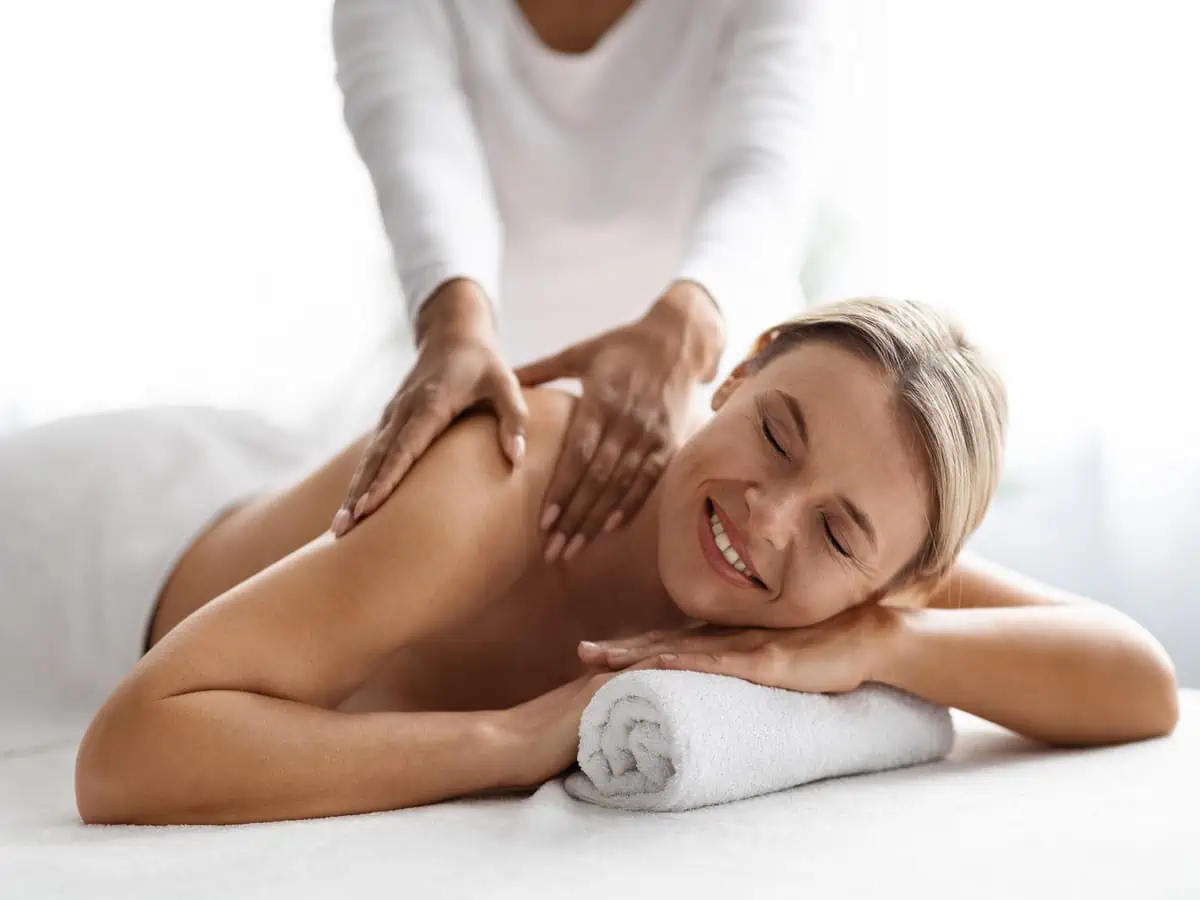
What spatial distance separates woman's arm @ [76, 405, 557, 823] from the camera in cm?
115

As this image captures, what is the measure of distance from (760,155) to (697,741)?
3.59 feet

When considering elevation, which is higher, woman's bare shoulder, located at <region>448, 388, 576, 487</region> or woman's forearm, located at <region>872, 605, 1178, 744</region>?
woman's bare shoulder, located at <region>448, 388, 576, 487</region>

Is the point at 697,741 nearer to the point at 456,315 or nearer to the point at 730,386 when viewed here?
the point at 730,386

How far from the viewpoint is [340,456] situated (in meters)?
1.66

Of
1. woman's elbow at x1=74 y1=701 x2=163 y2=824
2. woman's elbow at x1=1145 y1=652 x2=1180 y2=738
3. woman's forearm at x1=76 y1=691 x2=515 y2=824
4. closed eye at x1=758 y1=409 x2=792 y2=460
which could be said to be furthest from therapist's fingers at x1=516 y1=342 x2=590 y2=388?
woman's elbow at x1=1145 y1=652 x2=1180 y2=738

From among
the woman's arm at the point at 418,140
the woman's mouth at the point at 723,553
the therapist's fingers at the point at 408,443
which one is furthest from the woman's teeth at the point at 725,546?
the woman's arm at the point at 418,140

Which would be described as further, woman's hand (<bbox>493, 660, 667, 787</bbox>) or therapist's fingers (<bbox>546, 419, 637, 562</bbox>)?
therapist's fingers (<bbox>546, 419, 637, 562</bbox>)

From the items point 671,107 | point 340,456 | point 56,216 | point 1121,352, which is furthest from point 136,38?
point 1121,352

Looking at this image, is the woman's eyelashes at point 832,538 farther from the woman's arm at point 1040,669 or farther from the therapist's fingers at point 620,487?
the therapist's fingers at point 620,487

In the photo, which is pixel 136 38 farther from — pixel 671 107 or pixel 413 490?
pixel 413 490

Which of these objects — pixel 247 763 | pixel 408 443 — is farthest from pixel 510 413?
pixel 247 763

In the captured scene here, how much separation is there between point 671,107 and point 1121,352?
96 cm

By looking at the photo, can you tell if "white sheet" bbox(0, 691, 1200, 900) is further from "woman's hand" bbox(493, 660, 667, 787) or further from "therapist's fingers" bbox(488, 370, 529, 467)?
"therapist's fingers" bbox(488, 370, 529, 467)

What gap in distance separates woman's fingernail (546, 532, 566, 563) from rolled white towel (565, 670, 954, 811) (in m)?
0.27
